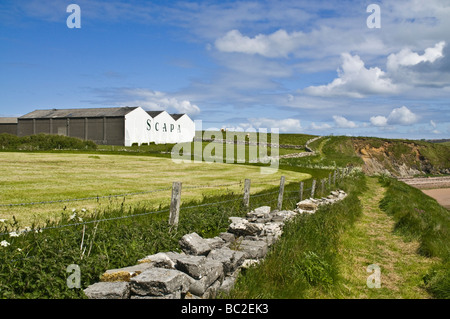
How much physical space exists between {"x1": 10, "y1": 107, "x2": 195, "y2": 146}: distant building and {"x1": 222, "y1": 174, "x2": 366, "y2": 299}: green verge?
60.2 m

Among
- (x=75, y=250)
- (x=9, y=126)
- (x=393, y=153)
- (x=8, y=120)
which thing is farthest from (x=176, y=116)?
(x=75, y=250)

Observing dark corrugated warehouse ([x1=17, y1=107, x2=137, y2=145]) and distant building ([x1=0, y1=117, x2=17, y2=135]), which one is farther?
distant building ([x1=0, y1=117, x2=17, y2=135])

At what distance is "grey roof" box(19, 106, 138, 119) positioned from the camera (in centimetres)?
6812

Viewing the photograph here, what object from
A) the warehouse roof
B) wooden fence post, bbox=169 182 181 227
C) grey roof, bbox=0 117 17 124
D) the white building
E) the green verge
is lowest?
the green verge

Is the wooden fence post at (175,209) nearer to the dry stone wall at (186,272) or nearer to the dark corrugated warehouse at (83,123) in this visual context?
the dry stone wall at (186,272)

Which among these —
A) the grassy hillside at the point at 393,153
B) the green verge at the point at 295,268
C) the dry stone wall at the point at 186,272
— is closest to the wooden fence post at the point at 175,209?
the dry stone wall at the point at 186,272

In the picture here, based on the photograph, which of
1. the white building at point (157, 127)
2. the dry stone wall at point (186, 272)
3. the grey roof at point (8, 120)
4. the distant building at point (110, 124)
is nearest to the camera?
the dry stone wall at point (186, 272)

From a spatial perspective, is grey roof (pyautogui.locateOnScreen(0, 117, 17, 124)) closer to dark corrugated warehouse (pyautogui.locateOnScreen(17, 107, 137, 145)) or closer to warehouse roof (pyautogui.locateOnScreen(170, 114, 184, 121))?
dark corrugated warehouse (pyautogui.locateOnScreen(17, 107, 137, 145))

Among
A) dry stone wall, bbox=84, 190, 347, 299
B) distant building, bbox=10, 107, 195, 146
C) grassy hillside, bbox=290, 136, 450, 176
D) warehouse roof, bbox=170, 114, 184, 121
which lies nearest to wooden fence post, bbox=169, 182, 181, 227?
dry stone wall, bbox=84, 190, 347, 299

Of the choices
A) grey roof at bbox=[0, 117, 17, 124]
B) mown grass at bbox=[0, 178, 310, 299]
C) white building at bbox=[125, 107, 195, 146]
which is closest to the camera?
mown grass at bbox=[0, 178, 310, 299]

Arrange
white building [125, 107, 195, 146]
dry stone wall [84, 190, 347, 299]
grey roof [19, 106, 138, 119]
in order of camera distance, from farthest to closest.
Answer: grey roof [19, 106, 138, 119] < white building [125, 107, 195, 146] < dry stone wall [84, 190, 347, 299]

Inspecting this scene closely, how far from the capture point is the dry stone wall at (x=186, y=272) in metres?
5.00

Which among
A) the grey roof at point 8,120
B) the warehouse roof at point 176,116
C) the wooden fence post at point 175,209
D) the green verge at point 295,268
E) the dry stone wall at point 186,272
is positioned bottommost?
the green verge at point 295,268

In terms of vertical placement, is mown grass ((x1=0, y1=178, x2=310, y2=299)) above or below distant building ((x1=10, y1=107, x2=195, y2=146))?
below
